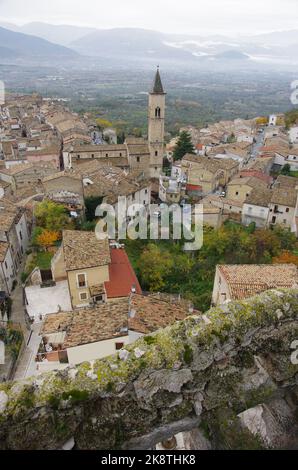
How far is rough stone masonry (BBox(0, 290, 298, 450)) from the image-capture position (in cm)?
607

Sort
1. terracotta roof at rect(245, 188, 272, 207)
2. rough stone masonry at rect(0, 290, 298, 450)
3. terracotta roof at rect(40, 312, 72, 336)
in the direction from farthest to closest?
terracotta roof at rect(245, 188, 272, 207) → terracotta roof at rect(40, 312, 72, 336) → rough stone masonry at rect(0, 290, 298, 450)

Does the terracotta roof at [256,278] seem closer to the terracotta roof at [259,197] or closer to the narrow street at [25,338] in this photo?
the narrow street at [25,338]

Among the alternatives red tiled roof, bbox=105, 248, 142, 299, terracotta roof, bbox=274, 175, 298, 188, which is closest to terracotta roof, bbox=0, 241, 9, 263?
red tiled roof, bbox=105, 248, 142, 299

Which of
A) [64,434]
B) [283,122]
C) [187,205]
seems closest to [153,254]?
[187,205]

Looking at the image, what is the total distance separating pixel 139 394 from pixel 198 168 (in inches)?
1440

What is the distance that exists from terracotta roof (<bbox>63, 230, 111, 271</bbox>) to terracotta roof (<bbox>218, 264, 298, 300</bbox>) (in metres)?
6.07

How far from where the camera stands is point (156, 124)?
4319cm

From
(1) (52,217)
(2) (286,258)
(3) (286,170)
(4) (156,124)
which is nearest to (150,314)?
(1) (52,217)

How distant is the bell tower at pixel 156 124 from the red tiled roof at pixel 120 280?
27.4 m

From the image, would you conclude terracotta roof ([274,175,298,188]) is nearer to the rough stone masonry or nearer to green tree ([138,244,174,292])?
green tree ([138,244,174,292])

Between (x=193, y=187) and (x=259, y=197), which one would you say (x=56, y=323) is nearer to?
(x=259, y=197)

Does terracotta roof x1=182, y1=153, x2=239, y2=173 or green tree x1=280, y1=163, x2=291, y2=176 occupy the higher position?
terracotta roof x1=182, y1=153, x2=239, y2=173

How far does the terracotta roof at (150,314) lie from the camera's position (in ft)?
43.2

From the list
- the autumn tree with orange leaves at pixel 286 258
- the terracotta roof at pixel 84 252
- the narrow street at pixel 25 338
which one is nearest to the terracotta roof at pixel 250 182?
the autumn tree with orange leaves at pixel 286 258
